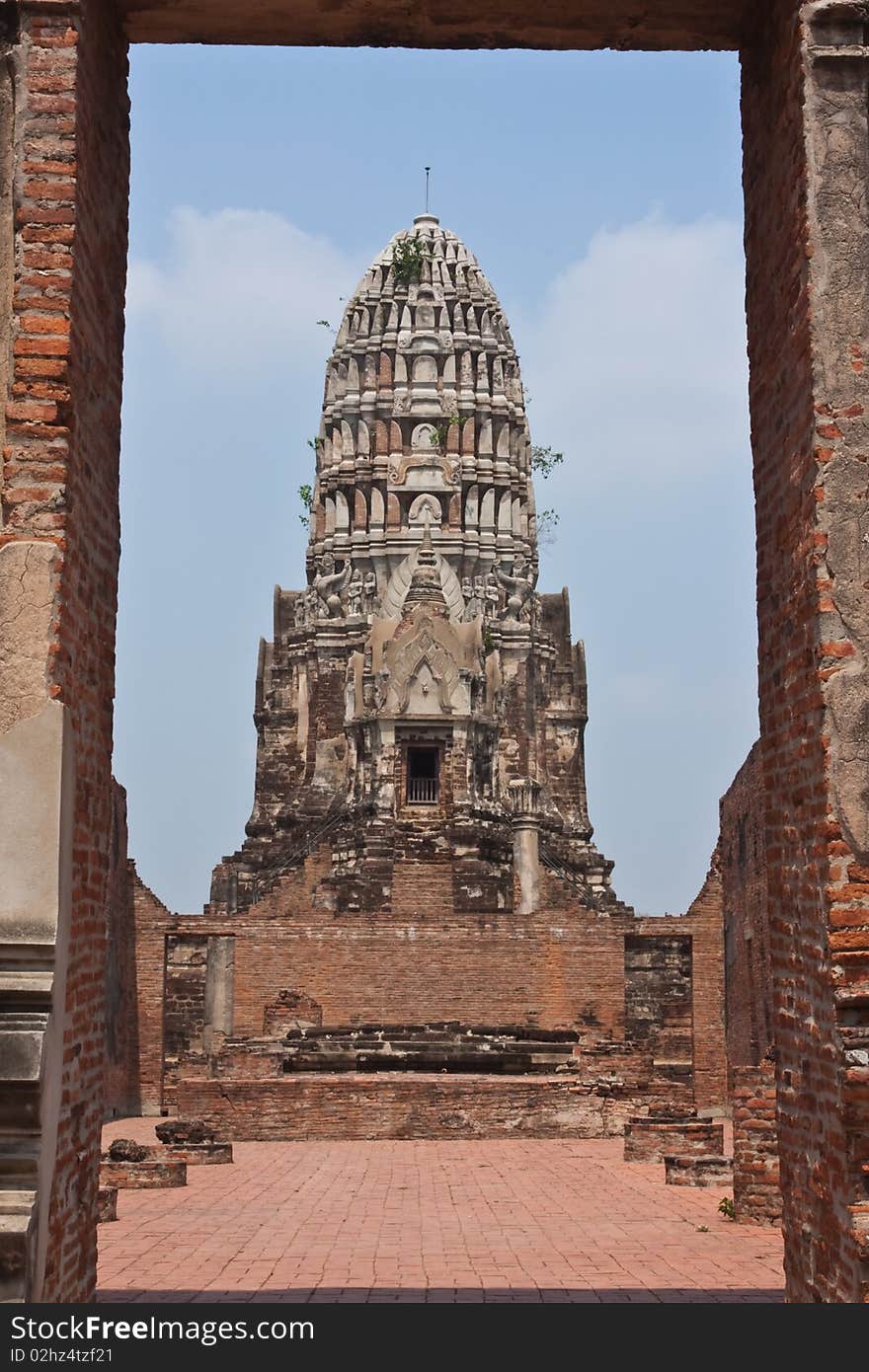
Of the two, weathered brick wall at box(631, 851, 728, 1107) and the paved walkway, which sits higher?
weathered brick wall at box(631, 851, 728, 1107)

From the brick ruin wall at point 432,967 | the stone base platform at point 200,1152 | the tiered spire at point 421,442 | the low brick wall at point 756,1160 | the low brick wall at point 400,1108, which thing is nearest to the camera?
the low brick wall at point 756,1160

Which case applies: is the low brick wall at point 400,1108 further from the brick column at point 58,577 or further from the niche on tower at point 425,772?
the niche on tower at point 425,772

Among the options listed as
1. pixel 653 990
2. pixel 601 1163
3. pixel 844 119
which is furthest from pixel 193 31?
pixel 653 990

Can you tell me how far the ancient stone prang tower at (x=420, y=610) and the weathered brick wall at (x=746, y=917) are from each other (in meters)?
10.3

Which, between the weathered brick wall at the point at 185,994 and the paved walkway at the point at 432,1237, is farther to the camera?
the weathered brick wall at the point at 185,994

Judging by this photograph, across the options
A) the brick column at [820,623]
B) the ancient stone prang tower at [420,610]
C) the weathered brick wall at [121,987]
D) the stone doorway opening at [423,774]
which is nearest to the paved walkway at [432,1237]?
the brick column at [820,623]

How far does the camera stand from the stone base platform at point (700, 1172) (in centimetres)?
1444

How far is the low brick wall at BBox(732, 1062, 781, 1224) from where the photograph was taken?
11.9m

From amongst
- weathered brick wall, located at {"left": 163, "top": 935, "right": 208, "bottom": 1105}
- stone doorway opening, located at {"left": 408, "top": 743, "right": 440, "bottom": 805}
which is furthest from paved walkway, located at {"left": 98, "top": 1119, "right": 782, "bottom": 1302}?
stone doorway opening, located at {"left": 408, "top": 743, "right": 440, "bottom": 805}

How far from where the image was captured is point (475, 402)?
5053cm

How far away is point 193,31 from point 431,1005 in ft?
66.4

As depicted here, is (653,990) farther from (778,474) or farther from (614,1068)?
(778,474)

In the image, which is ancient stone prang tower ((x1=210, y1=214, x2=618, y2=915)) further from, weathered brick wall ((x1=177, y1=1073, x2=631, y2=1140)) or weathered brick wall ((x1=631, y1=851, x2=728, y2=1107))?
weathered brick wall ((x1=177, y1=1073, x2=631, y2=1140))

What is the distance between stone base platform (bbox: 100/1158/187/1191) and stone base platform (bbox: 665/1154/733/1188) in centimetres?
393
